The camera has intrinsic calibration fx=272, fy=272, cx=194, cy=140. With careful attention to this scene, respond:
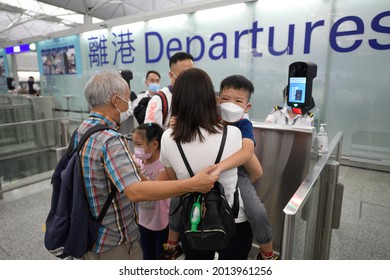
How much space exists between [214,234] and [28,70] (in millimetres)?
23250

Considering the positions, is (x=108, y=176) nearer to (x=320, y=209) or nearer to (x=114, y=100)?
(x=114, y=100)

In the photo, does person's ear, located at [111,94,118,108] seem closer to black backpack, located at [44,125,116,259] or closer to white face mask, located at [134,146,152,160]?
black backpack, located at [44,125,116,259]

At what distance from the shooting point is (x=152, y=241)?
1799mm

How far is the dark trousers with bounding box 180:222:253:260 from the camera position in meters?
1.24

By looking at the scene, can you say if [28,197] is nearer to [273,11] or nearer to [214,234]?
[214,234]

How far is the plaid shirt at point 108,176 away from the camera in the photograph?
1130 mm

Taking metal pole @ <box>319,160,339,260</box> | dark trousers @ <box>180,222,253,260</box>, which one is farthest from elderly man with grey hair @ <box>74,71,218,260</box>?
metal pole @ <box>319,160,339,260</box>

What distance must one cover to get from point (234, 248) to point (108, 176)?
0.66 m

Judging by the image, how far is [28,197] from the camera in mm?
3561

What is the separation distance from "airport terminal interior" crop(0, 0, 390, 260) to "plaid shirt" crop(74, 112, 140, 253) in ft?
1.04

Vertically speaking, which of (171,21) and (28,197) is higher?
(171,21)

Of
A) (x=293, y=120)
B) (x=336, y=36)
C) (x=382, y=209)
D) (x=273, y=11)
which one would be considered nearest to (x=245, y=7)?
(x=273, y=11)

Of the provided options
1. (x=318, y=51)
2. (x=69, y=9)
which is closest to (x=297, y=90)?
(x=318, y=51)

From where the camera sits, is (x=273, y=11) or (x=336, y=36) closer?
(x=336, y=36)
